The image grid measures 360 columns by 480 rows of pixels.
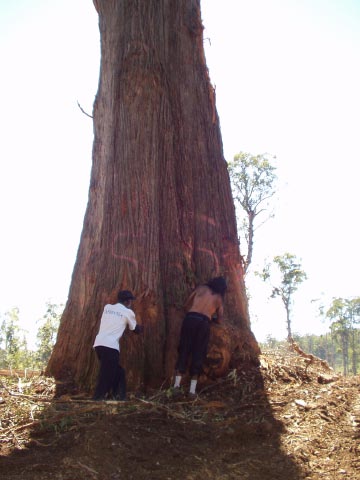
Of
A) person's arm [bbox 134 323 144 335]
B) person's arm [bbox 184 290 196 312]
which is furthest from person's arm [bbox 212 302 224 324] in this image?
person's arm [bbox 134 323 144 335]

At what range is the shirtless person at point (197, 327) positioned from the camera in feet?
16.5

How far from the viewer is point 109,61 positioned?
21.8 ft

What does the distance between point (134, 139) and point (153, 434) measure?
12.1 feet

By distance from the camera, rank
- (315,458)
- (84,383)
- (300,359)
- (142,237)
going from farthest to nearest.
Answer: (300,359), (142,237), (84,383), (315,458)

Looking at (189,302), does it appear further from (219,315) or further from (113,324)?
(113,324)

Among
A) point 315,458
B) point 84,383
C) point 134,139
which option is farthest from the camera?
point 134,139

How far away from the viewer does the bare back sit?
525 cm

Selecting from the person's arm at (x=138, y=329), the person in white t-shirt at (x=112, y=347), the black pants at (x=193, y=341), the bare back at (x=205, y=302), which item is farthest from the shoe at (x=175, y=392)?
the bare back at (x=205, y=302)

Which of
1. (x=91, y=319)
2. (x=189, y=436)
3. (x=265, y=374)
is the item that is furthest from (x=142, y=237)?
(x=189, y=436)

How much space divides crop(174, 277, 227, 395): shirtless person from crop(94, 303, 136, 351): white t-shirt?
642 mm

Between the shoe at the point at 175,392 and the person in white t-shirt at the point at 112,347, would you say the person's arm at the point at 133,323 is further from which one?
the shoe at the point at 175,392

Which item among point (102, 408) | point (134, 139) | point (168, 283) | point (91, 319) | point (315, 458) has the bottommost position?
point (315, 458)

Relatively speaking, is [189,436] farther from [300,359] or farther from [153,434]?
[300,359]

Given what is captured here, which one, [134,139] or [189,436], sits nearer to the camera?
[189,436]
